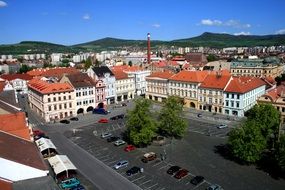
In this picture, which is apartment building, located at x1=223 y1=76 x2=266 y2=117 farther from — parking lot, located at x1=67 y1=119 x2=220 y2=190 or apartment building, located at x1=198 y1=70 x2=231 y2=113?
parking lot, located at x1=67 y1=119 x2=220 y2=190

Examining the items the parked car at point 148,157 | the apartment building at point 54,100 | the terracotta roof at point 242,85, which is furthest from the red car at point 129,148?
the terracotta roof at point 242,85

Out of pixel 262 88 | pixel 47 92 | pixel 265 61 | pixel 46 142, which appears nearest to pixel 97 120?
pixel 47 92

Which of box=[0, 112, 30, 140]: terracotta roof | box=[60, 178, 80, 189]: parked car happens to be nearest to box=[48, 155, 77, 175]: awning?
box=[60, 178, 80, 189]: parked car

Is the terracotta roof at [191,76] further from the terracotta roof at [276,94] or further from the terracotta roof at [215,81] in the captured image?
the terracotta roof at [276,94]

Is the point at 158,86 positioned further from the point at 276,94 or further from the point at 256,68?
the point at 256,68

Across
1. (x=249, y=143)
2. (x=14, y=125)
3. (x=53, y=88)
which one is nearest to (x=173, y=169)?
(x=249, y=143)

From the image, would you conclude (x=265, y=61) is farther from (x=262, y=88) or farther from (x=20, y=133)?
(x=20, y=133)
